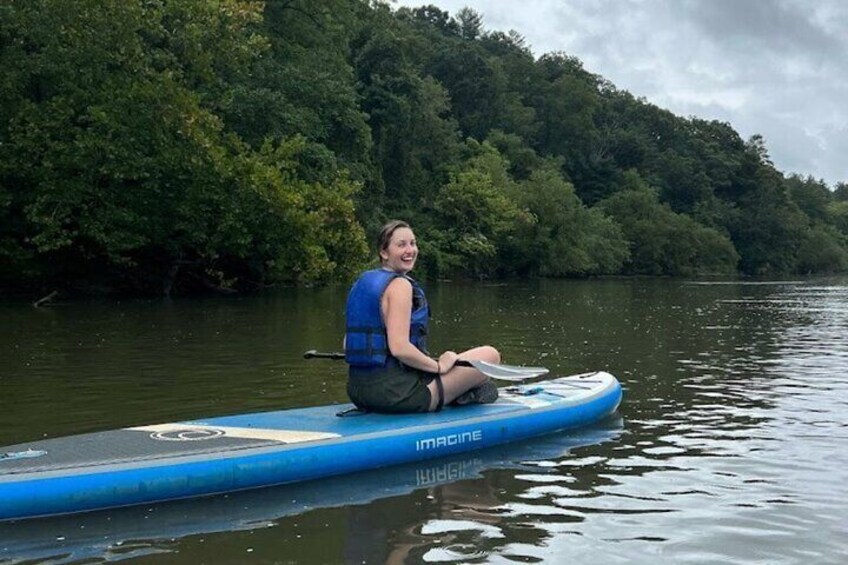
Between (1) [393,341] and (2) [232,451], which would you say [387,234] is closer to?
(1) [393,341]

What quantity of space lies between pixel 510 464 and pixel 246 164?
18777 mm

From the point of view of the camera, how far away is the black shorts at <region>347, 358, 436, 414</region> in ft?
21.5

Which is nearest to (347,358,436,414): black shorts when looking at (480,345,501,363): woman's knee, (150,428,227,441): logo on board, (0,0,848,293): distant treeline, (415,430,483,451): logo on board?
(415,430,483,451): logo on board

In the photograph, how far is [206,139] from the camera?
75.4 feet

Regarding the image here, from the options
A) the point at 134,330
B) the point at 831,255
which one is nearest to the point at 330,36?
the point at 134,330

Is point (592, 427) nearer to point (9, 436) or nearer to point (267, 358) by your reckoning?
point (9, 436)

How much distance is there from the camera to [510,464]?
6.45m

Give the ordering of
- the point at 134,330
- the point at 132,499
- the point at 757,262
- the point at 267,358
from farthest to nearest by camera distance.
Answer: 1. the point at 757,262
2. the point at 134,330
3. the point at 267,358
4. the point at 132,499

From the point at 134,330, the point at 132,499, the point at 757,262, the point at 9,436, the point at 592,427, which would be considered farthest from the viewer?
the point at 757,262

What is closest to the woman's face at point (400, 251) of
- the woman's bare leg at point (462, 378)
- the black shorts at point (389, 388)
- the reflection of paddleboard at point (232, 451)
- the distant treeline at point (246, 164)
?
the black shorts at point (389, 388)

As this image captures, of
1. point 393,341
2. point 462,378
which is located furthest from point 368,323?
point 462,378

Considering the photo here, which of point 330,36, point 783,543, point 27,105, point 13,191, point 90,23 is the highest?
point 330,36

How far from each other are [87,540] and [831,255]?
86.9m

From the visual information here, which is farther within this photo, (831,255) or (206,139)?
(831,255)
